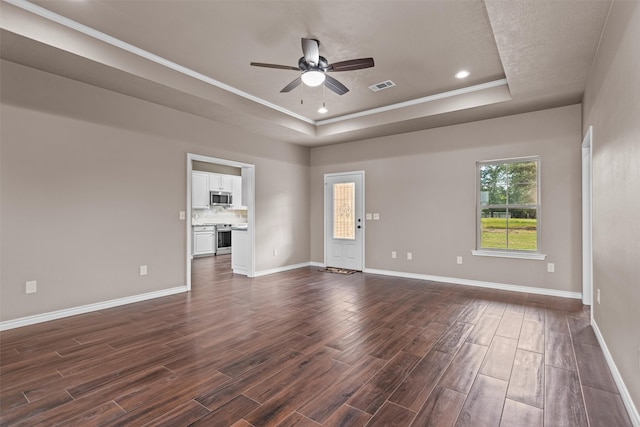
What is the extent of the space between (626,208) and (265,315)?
343 centimetres

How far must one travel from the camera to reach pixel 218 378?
234cm

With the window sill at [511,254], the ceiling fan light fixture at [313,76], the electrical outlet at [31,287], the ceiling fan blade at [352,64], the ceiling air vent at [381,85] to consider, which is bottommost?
the electrical outlet at [31,287]

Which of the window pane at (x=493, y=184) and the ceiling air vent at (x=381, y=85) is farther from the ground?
the ceiling air vent at (x=381, y=85)

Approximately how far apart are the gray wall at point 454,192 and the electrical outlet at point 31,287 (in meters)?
4.98

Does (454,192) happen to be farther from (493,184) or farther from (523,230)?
(523,230)

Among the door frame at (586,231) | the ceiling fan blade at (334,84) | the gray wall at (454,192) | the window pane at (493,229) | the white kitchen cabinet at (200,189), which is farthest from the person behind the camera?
the white kitchen cabinet at (200,189)

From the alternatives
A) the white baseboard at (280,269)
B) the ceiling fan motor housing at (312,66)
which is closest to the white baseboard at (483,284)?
the white baseboard at (280,269)

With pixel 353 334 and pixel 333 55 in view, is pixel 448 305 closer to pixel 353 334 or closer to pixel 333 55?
pixel 353 334

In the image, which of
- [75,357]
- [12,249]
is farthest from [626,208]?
[12,249]

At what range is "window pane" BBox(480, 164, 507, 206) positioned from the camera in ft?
16.9

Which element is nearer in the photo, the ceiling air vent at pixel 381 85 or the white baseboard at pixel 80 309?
the white baseboard at pixel 80 309

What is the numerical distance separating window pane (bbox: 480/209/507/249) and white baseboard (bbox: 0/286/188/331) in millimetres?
5032

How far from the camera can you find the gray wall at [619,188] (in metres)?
1.83

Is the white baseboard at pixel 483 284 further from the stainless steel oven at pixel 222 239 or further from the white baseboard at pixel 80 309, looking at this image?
the stainless steel oven at pixel 222 239
